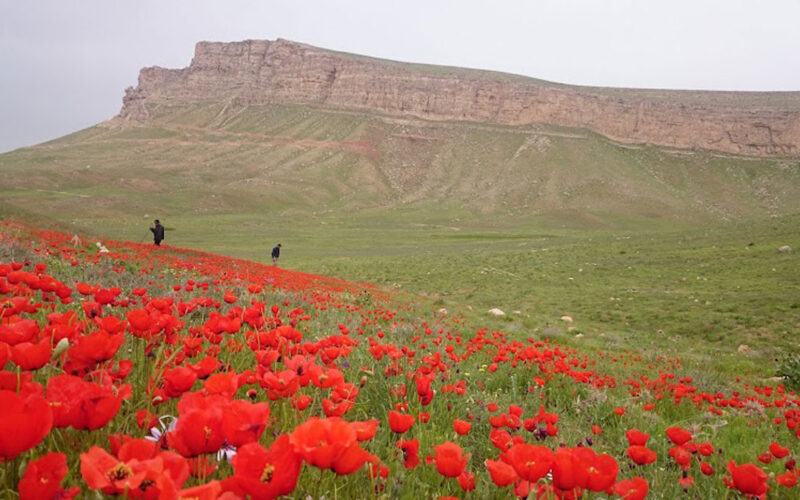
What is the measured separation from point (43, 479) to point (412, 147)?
373 ft

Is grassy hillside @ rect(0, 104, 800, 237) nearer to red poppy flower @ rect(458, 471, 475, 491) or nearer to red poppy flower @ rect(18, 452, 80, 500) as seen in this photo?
red poppy flower @ rect(458, 471, 475, 491)

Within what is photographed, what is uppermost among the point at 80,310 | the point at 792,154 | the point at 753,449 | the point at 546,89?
the point at 546,89

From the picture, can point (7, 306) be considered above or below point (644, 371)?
above

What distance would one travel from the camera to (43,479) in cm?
99

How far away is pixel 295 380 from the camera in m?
2.08

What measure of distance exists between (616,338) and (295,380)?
13953mm

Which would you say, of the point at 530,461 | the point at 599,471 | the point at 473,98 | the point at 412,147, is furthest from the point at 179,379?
the point at 473,98

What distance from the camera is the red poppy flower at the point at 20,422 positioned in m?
0.95

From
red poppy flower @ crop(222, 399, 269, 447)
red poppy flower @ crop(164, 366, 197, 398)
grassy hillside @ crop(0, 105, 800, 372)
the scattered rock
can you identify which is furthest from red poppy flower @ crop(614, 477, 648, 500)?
grassy hillside @ crop(0, 105, 800, 372)

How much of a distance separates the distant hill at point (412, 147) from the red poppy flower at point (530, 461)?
6993cm

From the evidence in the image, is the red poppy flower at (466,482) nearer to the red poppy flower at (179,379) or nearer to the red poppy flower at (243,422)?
the red poppy flower at (243,422)

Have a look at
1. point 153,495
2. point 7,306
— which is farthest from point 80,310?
point 153,495

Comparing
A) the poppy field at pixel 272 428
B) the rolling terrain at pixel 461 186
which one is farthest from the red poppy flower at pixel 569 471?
the rolling terrain at pixel 461 186

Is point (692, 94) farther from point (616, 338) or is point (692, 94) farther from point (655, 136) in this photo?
point (616, 338)
